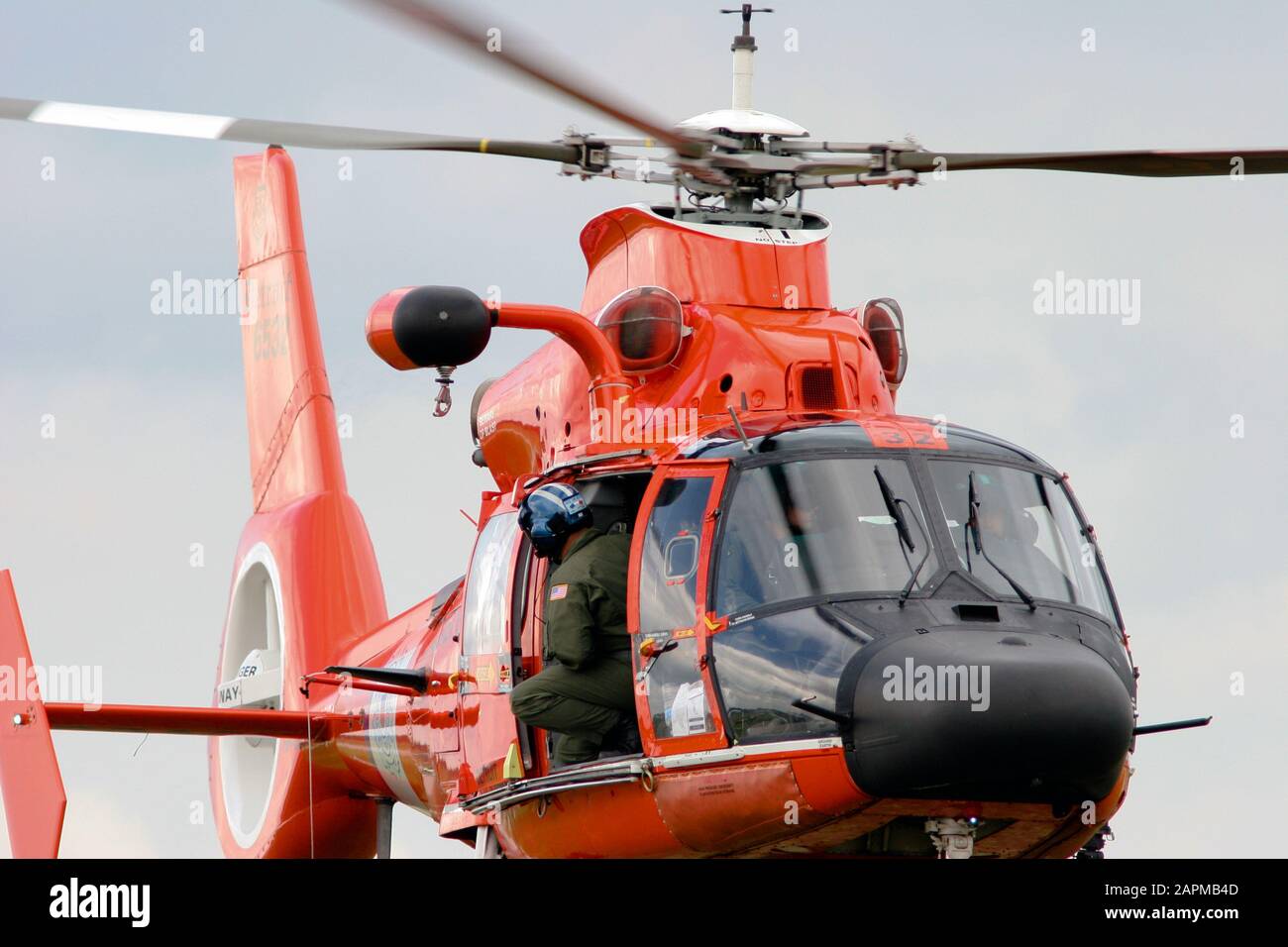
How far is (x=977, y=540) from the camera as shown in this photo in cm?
942

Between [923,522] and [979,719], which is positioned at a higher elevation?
[923,522]

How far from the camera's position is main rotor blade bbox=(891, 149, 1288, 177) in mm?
10008

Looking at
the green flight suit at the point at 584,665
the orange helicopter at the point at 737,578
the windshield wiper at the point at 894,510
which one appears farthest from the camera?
the green flight suit at the point at 584,665

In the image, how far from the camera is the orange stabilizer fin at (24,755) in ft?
33.0

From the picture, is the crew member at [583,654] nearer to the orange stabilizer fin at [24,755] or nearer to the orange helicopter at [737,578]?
the orange helicopter at [737,578]

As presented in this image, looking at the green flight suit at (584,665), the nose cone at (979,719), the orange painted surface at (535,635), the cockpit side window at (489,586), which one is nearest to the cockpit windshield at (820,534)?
the orange painted surface at (535,635)

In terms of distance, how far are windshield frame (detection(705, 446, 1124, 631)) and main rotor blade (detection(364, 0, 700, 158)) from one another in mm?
1687

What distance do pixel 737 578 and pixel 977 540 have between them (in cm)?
113

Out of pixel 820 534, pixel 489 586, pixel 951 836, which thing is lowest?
pixel 951 836

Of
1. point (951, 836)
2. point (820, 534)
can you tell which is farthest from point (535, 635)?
point (951, 836)

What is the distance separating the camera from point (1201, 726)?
9.86 metres

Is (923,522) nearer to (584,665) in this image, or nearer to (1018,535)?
(1018,535)
